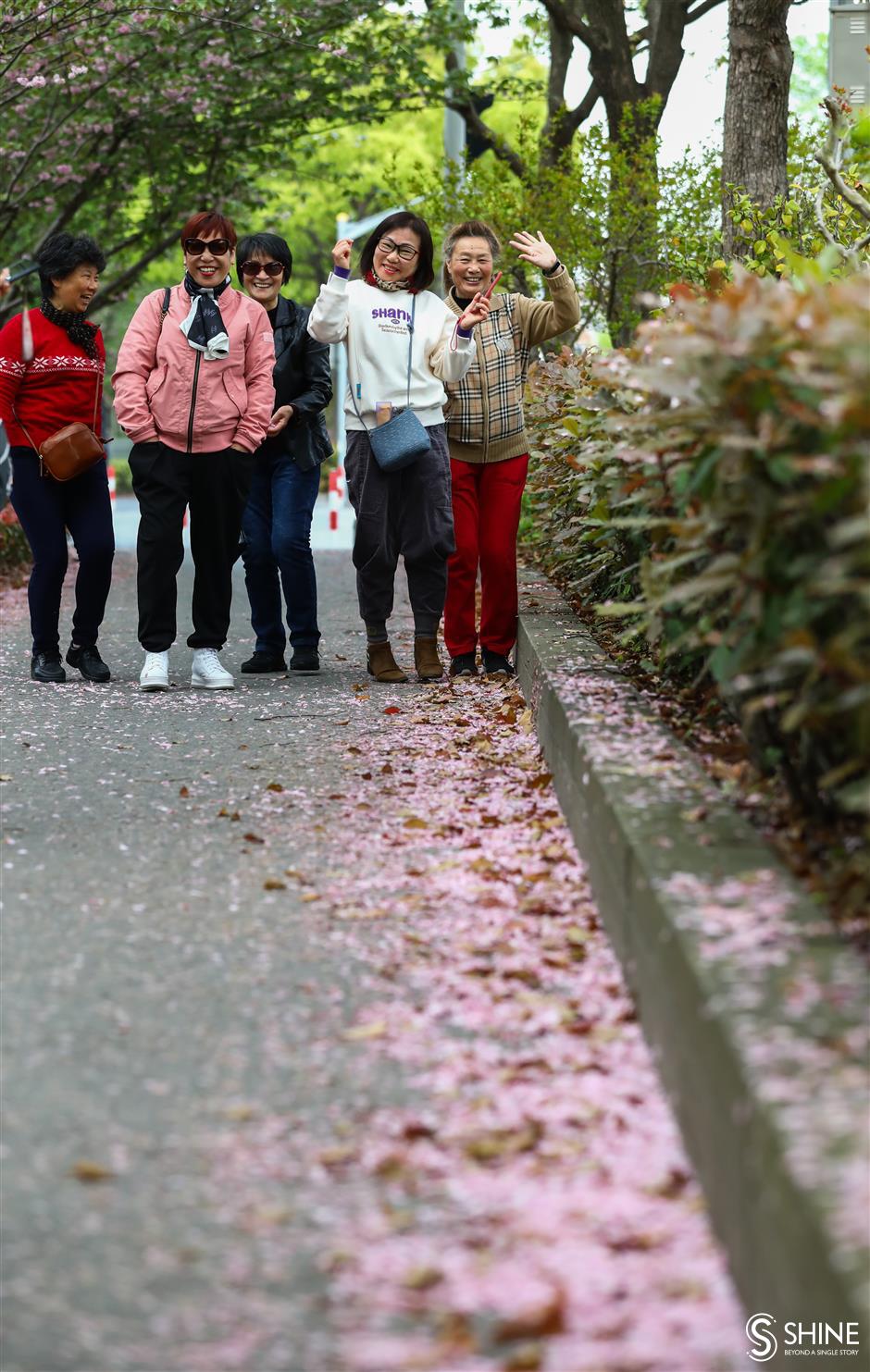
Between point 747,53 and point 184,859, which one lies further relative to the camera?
point 747,53

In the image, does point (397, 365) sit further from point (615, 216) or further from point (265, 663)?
point (615, 216)

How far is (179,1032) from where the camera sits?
3.64m

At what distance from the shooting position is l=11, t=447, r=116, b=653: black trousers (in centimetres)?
842

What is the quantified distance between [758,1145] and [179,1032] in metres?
1.56

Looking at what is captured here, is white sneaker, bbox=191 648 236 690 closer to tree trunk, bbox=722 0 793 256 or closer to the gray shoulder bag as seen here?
the gray shoulder bag

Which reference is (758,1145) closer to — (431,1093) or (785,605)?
(431,1093)

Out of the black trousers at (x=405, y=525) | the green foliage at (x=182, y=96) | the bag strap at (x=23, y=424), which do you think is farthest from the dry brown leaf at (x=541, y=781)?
the green foliage at (x=182, y=96)

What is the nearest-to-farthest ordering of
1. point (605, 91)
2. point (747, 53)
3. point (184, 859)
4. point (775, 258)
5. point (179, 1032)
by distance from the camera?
point (179, 1032) < point (184, 859) < point (775, 258) < point (747, 53) < point (605, 91)

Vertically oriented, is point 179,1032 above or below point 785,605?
below

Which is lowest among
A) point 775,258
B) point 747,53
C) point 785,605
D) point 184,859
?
point 184,859

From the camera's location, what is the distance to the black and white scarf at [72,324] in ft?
26.9

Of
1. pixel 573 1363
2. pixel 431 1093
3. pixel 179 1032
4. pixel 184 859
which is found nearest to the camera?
pixel 573 1363

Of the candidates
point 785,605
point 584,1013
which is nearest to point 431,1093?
point 584,1013

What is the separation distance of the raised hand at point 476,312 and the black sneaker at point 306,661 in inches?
77.3
